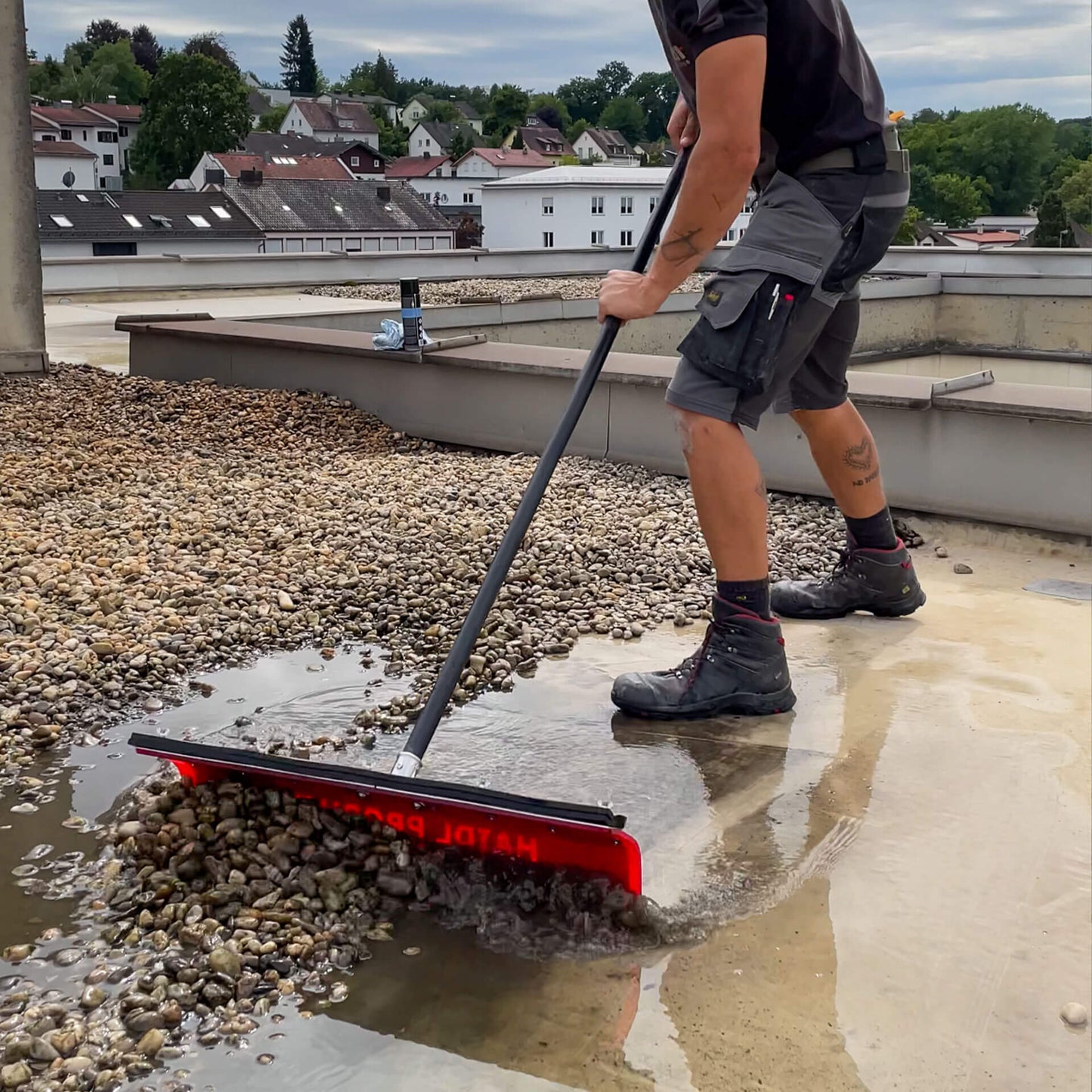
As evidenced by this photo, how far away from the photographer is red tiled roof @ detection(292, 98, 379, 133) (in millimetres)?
113812

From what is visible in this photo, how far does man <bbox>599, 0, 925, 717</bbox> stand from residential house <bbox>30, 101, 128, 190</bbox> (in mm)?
95229

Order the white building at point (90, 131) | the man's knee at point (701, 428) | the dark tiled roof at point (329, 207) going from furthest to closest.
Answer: the white building at point (90, 131), the dark tiled roof at point (329, 207), the man's knee at point (701, 428)

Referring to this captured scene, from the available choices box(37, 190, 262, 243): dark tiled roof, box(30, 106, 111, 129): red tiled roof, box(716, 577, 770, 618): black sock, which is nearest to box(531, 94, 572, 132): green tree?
box(30, 106, 111, 129): red tiled roof

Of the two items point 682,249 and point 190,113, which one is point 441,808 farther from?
point 190,113

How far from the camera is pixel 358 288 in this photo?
1382 centimetres

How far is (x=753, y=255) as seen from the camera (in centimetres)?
262

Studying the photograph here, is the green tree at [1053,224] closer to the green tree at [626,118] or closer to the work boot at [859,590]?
the work boot at [859,590]

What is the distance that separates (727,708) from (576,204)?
48.5m

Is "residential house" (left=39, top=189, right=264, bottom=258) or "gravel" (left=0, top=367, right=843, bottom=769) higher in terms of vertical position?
"residential house" (left=39, top=189, right=264, bottom=258)

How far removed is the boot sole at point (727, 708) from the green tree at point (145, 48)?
13183 centimetres

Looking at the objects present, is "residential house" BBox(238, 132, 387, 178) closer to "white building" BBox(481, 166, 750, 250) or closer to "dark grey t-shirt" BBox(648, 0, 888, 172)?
"white building" BBox(481, 166, 750, 250)

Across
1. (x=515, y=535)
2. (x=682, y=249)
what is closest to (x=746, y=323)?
(x=682, y=249)

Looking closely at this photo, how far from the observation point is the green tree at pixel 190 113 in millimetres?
73875

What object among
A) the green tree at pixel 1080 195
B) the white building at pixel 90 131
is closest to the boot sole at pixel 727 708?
the green tree at pixel 1080 195
